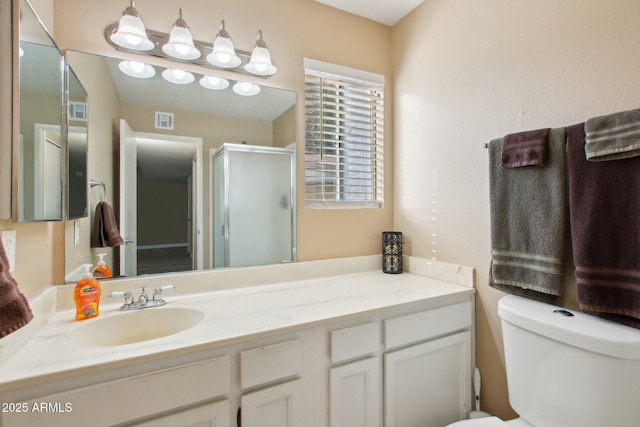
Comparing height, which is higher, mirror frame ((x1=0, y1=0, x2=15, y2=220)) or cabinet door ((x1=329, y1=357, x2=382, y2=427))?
mirror frame ((x1=0, y1=0, x2=15, y2=220))

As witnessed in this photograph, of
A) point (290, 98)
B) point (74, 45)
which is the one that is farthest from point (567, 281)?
point (74, 45)

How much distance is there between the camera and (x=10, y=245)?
2.84 ft

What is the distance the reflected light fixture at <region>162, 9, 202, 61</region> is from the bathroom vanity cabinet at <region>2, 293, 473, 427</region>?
1280 mm

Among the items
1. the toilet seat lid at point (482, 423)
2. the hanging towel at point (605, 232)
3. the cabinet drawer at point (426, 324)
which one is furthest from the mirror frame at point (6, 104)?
the hanging towel at point (605, 232)

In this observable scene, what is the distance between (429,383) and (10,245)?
64.7 inches

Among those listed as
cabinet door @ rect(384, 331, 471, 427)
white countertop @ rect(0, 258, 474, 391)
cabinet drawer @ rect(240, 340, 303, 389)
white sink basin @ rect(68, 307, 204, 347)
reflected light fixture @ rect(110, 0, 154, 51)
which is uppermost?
reflected light fixture @ rect(110, 0, 154, 51)

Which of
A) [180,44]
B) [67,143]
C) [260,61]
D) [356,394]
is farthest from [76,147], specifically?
[356,394]

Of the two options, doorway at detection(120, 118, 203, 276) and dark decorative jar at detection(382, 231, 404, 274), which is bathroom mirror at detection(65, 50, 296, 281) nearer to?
doorway at detection(120, 118, 203, 276)

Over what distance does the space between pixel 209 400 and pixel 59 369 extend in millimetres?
416

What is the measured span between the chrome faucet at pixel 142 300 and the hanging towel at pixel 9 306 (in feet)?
2.06

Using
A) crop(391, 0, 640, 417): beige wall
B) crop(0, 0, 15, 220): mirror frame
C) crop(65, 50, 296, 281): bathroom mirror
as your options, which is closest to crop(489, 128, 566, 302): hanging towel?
crop(391, 0, 640, 417): beige wall

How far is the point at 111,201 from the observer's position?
132 centimetres

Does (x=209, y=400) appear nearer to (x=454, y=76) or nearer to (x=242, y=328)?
(x=242, y=328)

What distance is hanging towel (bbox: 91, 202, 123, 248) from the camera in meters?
1.30
